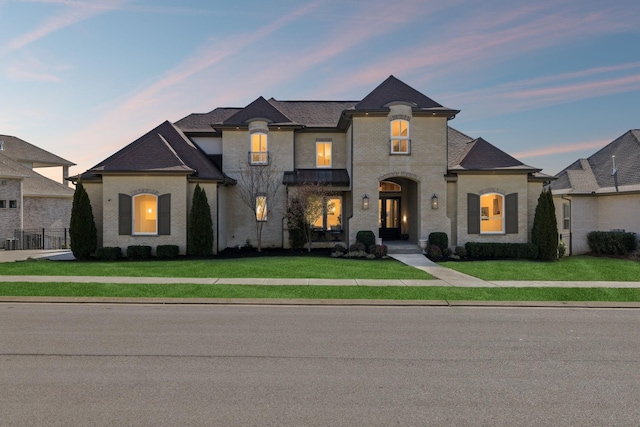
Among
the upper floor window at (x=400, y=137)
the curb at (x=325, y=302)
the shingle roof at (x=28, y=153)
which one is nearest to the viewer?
the curb at (x=325, y=302)

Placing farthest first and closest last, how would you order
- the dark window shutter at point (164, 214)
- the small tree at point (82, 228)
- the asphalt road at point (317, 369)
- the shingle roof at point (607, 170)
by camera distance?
1. the shingle roof at point (607, 170)
2. the dark window shutter at point (164, 214)
3. the small tree at point (82, 228)
4. the asphalt road at point (317, 369)

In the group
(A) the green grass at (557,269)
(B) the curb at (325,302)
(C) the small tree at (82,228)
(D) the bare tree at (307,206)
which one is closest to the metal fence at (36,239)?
(C) the small tree at (82,228)

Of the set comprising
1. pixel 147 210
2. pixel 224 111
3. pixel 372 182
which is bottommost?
pixel 147 210

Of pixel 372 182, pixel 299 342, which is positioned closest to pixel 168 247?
pixel 372 182

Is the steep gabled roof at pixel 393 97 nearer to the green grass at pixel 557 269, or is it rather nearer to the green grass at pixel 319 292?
the green grass at pixel 557 269

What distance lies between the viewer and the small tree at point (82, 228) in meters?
18.9

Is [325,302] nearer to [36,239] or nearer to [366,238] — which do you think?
[366,238]

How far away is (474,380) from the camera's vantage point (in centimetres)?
550

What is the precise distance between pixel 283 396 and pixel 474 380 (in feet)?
8.66

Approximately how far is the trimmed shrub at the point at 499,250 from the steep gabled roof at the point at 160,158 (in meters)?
13.4

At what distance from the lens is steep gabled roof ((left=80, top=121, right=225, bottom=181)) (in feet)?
64.5

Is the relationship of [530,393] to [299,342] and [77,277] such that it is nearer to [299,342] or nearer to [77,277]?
[299,342]

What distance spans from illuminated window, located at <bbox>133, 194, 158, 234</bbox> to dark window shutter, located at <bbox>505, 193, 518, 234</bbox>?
17876 mm

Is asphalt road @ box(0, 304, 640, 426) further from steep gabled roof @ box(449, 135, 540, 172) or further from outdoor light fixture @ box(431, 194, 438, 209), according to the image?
steep gabled roof @ box(449, 135, 540, 172)
